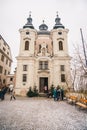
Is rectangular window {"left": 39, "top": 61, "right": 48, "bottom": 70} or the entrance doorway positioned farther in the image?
rectangular window {"left": 39, "top": 61, "right": 48, "bottom": 70}

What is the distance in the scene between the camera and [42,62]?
29.0 m

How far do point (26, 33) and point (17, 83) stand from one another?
1289cm

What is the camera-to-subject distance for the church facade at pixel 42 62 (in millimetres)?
27141

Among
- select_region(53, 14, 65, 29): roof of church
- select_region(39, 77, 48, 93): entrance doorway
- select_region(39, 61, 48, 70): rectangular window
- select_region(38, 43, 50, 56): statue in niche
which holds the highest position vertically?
select_region(53, 14, 65, 29): roof of church

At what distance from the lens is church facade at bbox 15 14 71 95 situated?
27141mm

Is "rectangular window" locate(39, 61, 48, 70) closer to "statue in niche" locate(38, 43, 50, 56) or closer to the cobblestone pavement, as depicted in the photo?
"statue in niche" locate(38, 43, 50, 56)

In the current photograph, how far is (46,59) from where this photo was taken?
2894 centimetres

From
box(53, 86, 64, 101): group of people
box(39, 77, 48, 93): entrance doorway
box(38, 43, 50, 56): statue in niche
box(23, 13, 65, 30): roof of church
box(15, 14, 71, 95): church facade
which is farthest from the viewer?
box(23, 13, 65, 30): roof of church

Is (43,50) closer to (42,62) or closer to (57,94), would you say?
(42,62)

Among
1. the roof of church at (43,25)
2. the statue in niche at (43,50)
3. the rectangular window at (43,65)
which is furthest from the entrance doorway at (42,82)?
the roof of church at (43,25)

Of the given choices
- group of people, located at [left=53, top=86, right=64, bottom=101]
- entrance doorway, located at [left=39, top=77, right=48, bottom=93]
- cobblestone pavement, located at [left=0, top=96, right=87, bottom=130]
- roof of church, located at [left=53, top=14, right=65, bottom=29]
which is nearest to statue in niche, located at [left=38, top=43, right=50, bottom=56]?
entrance doorway, located at [left=39, top=77, right=48, bottom=93]

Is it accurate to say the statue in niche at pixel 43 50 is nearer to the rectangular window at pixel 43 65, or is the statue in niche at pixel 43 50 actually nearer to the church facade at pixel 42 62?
the church facade at pixel 42 62

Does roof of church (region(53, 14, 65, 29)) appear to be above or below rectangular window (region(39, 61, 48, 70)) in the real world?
above

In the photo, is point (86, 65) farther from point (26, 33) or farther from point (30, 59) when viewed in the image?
point (26, 33)
